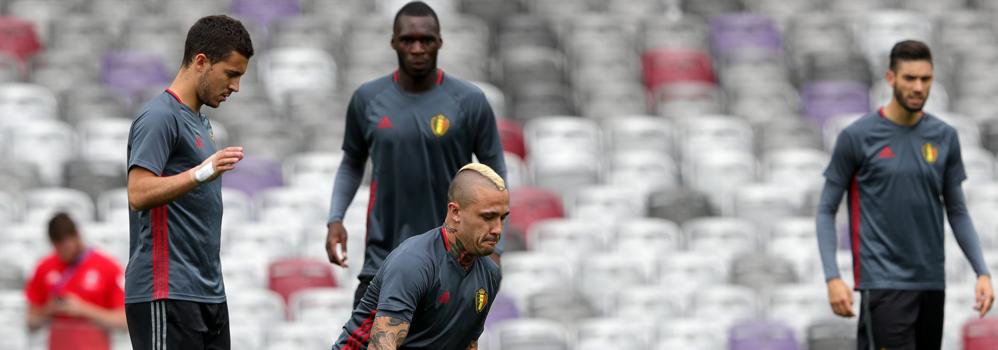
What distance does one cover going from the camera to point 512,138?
13.4 metres

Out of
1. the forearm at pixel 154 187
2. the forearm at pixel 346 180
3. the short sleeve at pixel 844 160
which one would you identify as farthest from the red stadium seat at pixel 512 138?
the forearm at pixel 154 187

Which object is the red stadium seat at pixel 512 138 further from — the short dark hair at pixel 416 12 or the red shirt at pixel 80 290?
the short dark hair at pixel 416 12

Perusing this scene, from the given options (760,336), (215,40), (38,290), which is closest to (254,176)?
(38,290)

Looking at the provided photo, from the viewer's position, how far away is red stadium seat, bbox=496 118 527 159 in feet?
43.6

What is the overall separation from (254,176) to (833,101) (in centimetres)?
524

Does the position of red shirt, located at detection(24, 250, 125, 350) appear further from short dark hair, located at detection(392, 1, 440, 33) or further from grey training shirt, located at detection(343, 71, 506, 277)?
short dark hair, located at detection(392, 1, 440, 33)

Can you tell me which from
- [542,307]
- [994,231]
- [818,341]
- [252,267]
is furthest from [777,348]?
[252,267]

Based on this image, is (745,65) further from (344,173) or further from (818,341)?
(344,173)

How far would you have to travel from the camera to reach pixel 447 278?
528 centimetres

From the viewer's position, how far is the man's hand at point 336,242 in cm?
673

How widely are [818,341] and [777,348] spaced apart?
0.31 metres

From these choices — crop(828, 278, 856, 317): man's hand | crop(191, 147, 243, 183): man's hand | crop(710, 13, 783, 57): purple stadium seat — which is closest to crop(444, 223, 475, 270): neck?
crop(191, 147, 243, 183): man's hand

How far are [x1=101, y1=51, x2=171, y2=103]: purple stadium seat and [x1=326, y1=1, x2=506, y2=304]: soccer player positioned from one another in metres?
Answer: 7.48

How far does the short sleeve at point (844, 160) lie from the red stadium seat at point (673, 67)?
781cm
